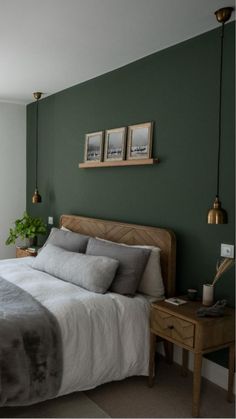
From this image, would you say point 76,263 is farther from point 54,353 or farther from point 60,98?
point 60,98

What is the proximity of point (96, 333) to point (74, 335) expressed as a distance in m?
0.17

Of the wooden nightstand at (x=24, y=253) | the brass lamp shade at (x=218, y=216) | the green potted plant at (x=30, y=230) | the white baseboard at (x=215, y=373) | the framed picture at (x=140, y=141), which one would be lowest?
the white baseboard at (x=215, y=373)

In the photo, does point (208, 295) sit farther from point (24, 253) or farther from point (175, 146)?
point (24, 253)

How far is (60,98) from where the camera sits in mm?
4691

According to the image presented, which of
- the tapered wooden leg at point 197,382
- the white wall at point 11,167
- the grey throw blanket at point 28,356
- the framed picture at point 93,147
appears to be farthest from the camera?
the white wall at point 11,167

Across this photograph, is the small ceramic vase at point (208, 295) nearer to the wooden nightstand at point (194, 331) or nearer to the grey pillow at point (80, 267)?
the wooden nightstand at point (194, 331)

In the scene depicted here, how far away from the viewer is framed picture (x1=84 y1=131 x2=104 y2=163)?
13.0 feet

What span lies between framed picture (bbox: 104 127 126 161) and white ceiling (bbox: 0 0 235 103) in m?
0.62

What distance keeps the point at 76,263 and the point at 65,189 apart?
1643 mm

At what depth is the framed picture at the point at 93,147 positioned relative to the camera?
156 inches

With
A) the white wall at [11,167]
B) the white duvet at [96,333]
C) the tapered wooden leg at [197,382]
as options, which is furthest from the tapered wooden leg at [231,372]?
the white wall at [11,167]

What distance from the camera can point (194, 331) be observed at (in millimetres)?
2406

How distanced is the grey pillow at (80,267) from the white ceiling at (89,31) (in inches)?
67.6

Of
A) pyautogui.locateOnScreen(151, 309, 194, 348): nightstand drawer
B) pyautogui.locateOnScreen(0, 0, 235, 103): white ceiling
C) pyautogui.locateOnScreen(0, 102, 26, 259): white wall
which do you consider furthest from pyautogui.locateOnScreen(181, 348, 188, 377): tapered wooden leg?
pyautogui.locateOnScreen(0, 102, 26, 259): white wall
